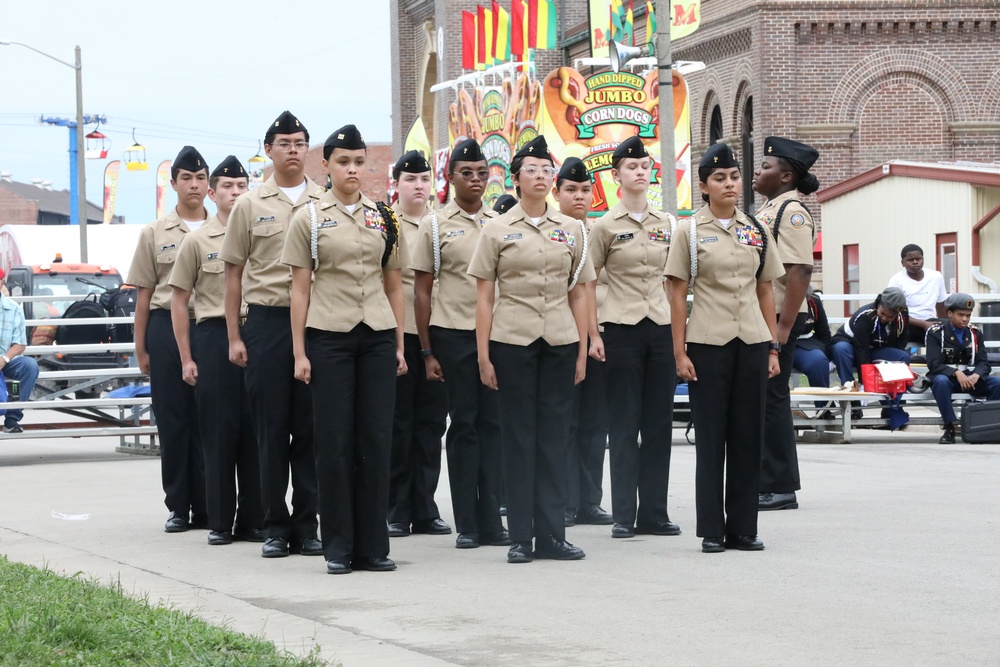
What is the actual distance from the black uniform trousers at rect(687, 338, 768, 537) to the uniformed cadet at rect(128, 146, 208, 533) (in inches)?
140

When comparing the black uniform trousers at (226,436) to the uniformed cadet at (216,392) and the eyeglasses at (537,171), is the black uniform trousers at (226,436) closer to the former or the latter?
the uniformed cadet at (216,392)

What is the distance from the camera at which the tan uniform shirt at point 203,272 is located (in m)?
10.4

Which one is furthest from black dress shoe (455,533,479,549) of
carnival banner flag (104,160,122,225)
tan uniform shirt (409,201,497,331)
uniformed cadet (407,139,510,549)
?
carnival banner flag (104,160,122,225)

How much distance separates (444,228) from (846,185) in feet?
76.4

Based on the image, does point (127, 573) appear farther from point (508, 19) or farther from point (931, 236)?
point (508, 19)

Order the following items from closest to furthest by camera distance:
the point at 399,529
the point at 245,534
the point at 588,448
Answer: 1. the point at 245,534
2. the point at 399,529
3. the point at 588,448

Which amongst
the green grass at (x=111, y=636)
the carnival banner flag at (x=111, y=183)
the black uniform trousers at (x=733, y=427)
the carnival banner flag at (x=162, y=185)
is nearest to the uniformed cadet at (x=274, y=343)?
the green grass at (x=111, y=636)

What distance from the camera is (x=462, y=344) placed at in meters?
10.1

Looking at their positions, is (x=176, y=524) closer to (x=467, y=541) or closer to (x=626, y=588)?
(x=467, y=541)

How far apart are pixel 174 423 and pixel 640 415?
10.3ft

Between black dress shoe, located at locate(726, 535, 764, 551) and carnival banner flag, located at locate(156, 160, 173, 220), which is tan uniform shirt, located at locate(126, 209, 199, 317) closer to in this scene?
black dress shoe, located at locate(726, 535, 764, 551)

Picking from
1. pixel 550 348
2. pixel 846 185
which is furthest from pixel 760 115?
pixel 550 348

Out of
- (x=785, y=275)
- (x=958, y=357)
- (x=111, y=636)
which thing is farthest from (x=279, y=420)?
(x=958, y=357)

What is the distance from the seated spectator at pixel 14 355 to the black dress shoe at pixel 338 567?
9299mm
